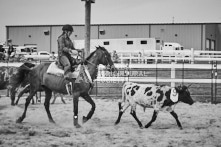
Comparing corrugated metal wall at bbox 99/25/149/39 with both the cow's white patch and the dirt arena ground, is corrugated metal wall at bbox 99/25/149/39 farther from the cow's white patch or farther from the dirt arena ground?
the cow's white patch

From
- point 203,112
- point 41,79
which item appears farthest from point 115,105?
point 41,79

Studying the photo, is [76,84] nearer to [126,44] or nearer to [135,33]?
[126,44]

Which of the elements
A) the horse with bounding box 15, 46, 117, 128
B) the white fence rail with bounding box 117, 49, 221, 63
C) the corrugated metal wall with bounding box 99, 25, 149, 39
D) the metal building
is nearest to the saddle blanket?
the horse with bounding box 15, 46, 117, 128

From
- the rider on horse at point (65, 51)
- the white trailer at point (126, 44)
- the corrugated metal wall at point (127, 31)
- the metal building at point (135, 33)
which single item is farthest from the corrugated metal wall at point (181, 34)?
the rider on horse at point (65, 51)

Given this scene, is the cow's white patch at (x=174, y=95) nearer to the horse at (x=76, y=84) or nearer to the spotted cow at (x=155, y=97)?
the spotted cow at (x=155, y=97)

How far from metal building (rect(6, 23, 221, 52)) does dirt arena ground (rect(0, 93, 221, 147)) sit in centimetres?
3451

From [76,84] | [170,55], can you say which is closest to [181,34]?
[170,55]

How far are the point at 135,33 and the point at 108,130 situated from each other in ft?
128

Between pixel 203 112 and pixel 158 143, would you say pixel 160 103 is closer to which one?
pixel 158 143

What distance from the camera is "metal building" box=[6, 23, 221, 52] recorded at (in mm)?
44625

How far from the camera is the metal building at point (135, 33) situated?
146ft

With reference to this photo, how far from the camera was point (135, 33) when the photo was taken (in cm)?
4634

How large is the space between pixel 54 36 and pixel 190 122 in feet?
135

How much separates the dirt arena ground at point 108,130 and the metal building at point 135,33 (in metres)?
34.5
